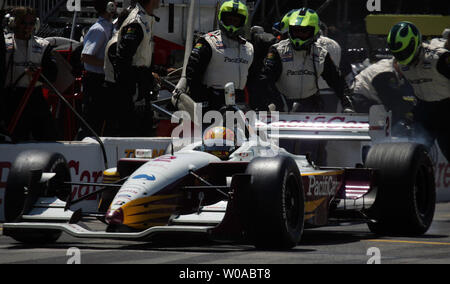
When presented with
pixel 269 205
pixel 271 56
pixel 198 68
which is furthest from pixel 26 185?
pixel 271 56

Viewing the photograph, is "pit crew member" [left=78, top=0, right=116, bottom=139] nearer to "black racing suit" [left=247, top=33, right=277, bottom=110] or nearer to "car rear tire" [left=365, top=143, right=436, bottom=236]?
"black racing suit" [left=247, top=33, right=277, bottom=110]

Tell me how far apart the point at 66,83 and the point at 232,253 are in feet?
18.6

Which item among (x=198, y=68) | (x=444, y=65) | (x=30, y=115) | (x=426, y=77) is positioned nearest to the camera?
(x=198, y=68)

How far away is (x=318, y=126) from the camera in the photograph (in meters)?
10.1

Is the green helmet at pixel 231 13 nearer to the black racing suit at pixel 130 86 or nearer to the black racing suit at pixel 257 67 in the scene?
the black racing suit at pixel 257 67

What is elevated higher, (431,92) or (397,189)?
(431,92)

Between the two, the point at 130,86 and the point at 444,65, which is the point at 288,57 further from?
the point at 444,65

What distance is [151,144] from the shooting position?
39.0 feet

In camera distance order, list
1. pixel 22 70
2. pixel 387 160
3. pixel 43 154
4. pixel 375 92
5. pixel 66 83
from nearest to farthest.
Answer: pixel 43 154 < pixel 387 160 < pixel 22 70 < pixel 66 83 < pixel 375 92

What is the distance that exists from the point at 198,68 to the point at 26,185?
3.32 meters

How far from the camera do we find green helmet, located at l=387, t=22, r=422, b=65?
12.5 metres

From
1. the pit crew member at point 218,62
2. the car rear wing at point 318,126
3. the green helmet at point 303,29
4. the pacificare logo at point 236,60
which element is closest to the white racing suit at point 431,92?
the green helmet at point 303,29
